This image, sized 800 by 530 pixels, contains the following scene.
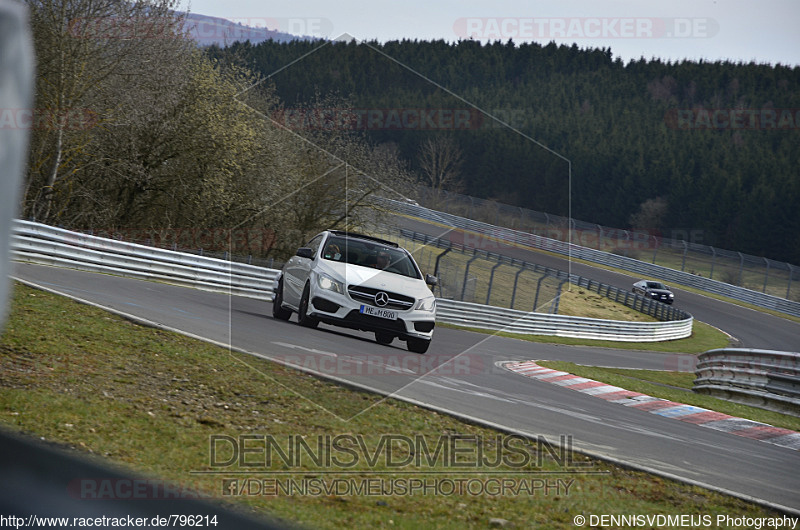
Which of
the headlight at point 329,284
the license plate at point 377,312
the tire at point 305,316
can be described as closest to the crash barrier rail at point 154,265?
the tire at point 305,316

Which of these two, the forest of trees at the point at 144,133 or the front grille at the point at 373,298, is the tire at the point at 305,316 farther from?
the forest of trees at the point at 144,133

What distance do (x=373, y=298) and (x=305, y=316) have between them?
46.1 inches

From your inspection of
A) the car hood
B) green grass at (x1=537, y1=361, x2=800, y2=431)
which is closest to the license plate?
the car hood

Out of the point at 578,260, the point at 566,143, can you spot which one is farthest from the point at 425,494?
the point at 566,143

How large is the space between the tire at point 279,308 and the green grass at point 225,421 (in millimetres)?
2133

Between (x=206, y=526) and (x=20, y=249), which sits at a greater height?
(x=206, y=526)

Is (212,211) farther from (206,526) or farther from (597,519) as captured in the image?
(206,526)

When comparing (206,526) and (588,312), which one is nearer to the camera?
(206,526)

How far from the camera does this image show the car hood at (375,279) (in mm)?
9609

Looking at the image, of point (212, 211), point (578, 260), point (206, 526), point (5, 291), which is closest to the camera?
point (5, 291)

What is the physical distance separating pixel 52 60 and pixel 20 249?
281 inches

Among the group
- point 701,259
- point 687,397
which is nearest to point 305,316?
point 687,397

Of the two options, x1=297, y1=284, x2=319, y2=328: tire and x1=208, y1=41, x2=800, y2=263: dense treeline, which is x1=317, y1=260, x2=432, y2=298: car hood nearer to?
x1=297, y1=284, x2=319, y2=328: tire

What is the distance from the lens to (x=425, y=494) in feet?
19.3
